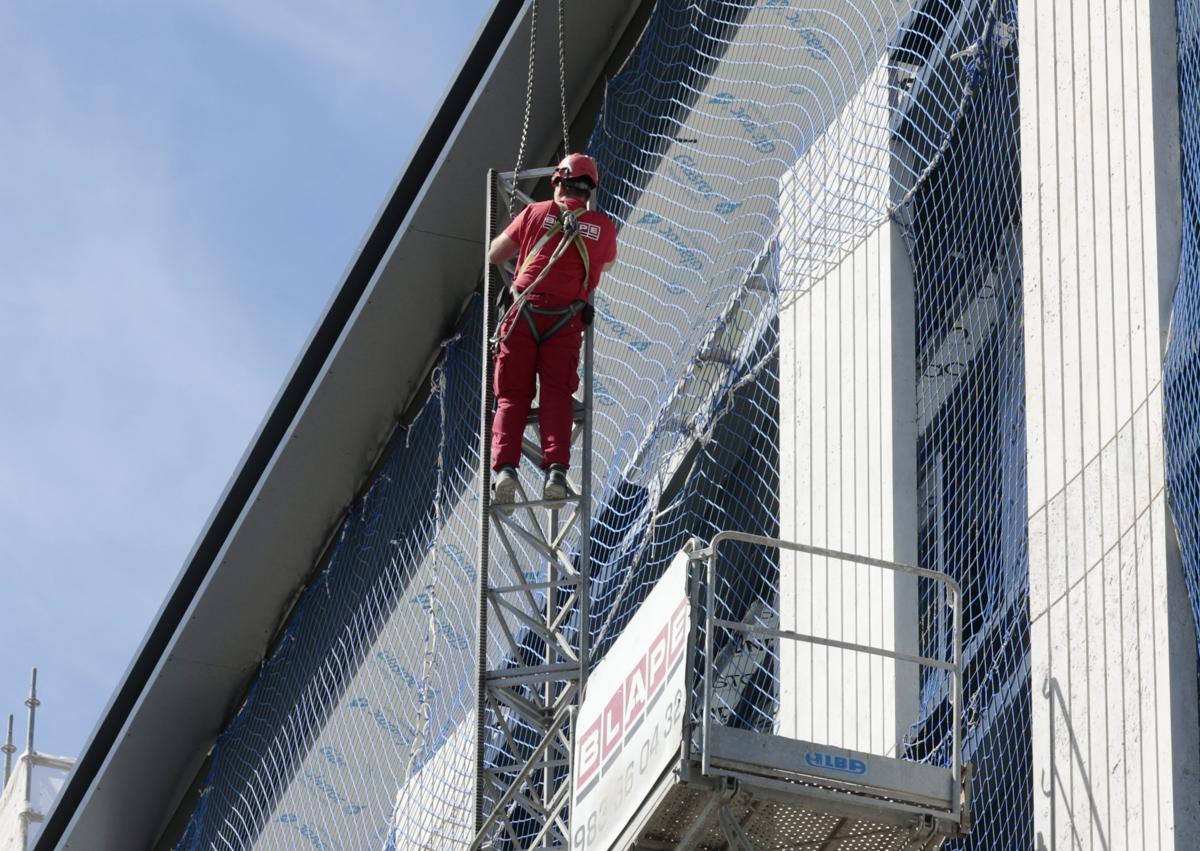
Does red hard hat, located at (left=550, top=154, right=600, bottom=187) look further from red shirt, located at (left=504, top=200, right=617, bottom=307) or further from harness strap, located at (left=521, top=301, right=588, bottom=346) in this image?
harness strap, located at (left=521, top=301, right=588, bottom=346)

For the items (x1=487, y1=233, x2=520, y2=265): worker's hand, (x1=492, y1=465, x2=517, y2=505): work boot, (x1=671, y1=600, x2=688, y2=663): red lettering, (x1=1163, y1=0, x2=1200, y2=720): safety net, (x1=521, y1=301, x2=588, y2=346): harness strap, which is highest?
(x1=487, y1=233, x2=520, y2=265): worker's hand

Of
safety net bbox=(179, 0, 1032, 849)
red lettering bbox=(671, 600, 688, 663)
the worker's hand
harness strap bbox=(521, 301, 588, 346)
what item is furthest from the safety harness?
red lettering bbox=(671, 600, 688, 663)

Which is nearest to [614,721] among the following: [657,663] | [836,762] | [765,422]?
[657,663]

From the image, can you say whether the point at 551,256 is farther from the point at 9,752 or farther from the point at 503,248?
the point at 9,752

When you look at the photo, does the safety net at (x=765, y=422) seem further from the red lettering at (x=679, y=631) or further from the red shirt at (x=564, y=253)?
the red lettering at (x=679, y=631)

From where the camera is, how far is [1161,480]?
875 cm

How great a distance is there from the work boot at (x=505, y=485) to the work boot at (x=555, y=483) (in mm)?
285

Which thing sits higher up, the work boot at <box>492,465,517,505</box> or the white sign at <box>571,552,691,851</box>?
the work boot at <box>492,465,517,505</box>

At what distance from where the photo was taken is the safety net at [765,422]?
34.8ft

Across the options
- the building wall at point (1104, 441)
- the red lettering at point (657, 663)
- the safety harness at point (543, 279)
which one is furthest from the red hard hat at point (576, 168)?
the red lettering at point (657, 663)

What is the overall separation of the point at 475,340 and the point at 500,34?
1897mm

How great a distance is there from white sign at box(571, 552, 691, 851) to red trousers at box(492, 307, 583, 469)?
198 cm

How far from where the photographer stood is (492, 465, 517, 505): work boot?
469 inches

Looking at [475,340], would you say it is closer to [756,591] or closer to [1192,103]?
[756,591]
